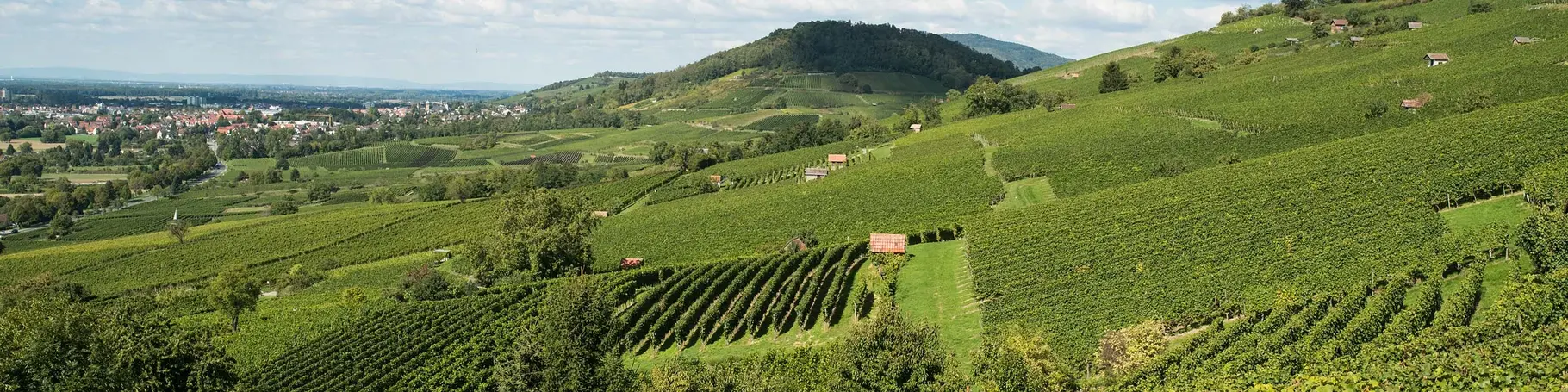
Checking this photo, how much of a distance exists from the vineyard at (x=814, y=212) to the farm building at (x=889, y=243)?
11.7 ft

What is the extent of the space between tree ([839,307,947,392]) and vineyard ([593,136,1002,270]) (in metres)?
22.3

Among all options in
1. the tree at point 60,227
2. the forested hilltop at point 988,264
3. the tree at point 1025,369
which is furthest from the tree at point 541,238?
the tree at point 60,227

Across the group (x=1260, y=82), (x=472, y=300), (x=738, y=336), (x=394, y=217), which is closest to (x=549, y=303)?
(x=738, y=336)

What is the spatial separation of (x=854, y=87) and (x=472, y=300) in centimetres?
14507

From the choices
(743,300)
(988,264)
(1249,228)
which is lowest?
(743,300)

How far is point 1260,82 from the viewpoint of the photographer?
77.4m

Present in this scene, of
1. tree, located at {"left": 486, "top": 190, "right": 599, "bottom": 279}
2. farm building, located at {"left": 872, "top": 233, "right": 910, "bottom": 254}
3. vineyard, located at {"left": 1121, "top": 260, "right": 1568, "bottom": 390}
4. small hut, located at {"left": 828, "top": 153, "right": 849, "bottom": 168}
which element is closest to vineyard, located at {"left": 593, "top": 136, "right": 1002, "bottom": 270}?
tree, located at {"left": 486, "top": 190, "right": 599, "bottom": 279}

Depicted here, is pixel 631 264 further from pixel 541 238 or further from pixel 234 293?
pixel 234 293

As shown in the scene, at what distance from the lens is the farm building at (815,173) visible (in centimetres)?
7812

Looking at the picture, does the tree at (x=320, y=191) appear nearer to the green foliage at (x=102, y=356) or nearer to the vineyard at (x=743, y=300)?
the vineyard at (x=743, y=300)

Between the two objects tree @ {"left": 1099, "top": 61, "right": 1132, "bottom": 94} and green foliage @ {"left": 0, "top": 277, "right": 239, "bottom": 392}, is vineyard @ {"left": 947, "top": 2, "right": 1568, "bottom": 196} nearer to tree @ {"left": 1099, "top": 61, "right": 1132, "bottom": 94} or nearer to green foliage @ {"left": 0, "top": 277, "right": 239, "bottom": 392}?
tree @ {"left": 1099, "top": 61, "right": 1132, "bottom": 94}

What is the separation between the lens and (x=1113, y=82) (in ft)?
332

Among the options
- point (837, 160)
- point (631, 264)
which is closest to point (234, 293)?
point (631, 264)

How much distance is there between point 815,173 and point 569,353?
160 feet
